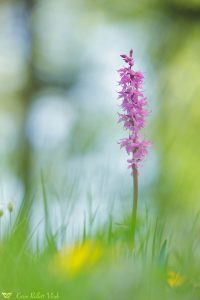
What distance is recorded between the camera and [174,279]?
1.19 meters

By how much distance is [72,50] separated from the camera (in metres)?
11.8

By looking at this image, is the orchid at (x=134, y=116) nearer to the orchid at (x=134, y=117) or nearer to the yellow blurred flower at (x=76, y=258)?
the orchid at (x=134, y=117)

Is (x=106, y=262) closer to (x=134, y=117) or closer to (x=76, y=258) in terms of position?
(x=76, y=258)

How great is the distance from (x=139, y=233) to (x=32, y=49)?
34.2 feet

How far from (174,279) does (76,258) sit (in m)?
0.19

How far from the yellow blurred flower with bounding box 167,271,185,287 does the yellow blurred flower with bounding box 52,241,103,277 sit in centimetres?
14

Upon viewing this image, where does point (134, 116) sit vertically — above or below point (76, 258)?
above

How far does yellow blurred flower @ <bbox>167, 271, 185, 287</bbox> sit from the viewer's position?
3.79 feet

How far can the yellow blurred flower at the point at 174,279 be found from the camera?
1155 millimetres

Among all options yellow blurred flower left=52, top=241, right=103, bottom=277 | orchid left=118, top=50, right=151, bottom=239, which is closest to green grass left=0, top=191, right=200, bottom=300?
yellow blurred flower left=52, top=241, right=103, bottom=277

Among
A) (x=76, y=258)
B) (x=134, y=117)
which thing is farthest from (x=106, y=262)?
(x=134, y=117)

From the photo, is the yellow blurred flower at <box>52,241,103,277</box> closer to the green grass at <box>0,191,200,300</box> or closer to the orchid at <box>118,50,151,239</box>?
the green grass at <box>0,191,200,300</box>

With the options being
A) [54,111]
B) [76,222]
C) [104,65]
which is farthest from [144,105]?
[104,65]

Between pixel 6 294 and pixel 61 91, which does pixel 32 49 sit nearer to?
pixel 61 91
